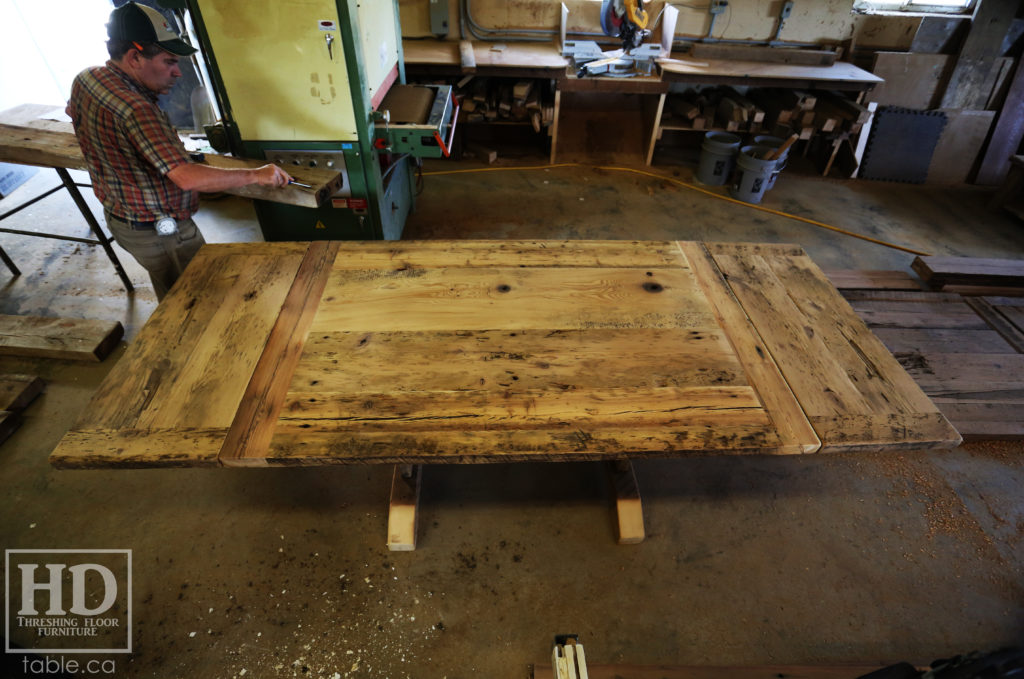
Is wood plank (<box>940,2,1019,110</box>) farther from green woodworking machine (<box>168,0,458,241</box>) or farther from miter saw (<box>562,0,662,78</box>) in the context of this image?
green woodworking machine (<box>168,0,458,241</box>)

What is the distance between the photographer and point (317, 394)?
4.52ft

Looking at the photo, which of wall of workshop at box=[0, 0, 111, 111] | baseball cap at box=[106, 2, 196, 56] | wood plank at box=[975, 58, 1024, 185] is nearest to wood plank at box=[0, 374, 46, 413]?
baseball cap at box=[106, 2, 196, 56]

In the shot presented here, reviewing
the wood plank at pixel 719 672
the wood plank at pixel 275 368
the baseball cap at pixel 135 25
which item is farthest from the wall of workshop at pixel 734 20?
the wood plank at pixel 719 672

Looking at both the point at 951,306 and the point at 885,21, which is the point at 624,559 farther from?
the point at 885,21

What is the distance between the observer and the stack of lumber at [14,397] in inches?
92.0

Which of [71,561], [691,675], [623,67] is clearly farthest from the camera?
[623,67]

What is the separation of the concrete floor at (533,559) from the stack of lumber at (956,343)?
195 millimetres

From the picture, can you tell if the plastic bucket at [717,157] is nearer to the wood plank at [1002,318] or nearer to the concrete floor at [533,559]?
the wood plank at [1002,318]

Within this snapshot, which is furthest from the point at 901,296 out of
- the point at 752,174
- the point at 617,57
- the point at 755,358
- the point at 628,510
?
the point at 617,57

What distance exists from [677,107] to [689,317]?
4.11m

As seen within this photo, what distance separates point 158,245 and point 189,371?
1215 millimetres

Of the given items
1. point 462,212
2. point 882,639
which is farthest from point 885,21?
point 882,639

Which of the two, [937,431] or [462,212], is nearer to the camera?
[937,431]

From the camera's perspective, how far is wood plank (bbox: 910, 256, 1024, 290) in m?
3.12
